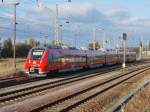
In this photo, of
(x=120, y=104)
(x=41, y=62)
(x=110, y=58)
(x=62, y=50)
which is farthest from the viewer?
(x=110, y=58)

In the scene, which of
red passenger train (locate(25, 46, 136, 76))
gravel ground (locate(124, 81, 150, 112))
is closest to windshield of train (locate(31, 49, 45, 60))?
red passenger train (locate(25, 46, 136, 76))

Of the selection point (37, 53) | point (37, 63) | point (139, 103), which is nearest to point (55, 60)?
point (37, 53)

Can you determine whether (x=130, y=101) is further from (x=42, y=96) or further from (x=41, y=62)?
(x=41, y=62)

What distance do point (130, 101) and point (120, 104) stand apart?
146 cm

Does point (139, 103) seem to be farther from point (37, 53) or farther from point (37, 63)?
point (37, 53)

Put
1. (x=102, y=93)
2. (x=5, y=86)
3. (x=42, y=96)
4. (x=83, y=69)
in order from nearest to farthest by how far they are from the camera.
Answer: (x=42, y=96), (x=102, y=93), (x=5, y=86), (x=83, y=69)

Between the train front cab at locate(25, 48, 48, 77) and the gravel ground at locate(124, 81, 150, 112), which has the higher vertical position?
the train front cab at locate(25, 48, 48, 77)

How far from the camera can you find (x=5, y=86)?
98.0ft

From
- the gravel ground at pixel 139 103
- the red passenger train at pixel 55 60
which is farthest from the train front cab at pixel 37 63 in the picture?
the gravel ground at pixel 139 103

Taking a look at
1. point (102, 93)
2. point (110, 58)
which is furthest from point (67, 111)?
point (110, 58)

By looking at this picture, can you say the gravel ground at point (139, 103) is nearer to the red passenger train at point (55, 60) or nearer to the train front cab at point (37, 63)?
the train front cab at point (37, 63)

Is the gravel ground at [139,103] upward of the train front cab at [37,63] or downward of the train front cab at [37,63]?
downward

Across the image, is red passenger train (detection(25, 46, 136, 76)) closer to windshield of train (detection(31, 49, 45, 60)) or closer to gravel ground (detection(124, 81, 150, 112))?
windshield of train (detection(31, 49, 45, 60))

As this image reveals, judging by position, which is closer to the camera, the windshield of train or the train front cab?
the train front cab
